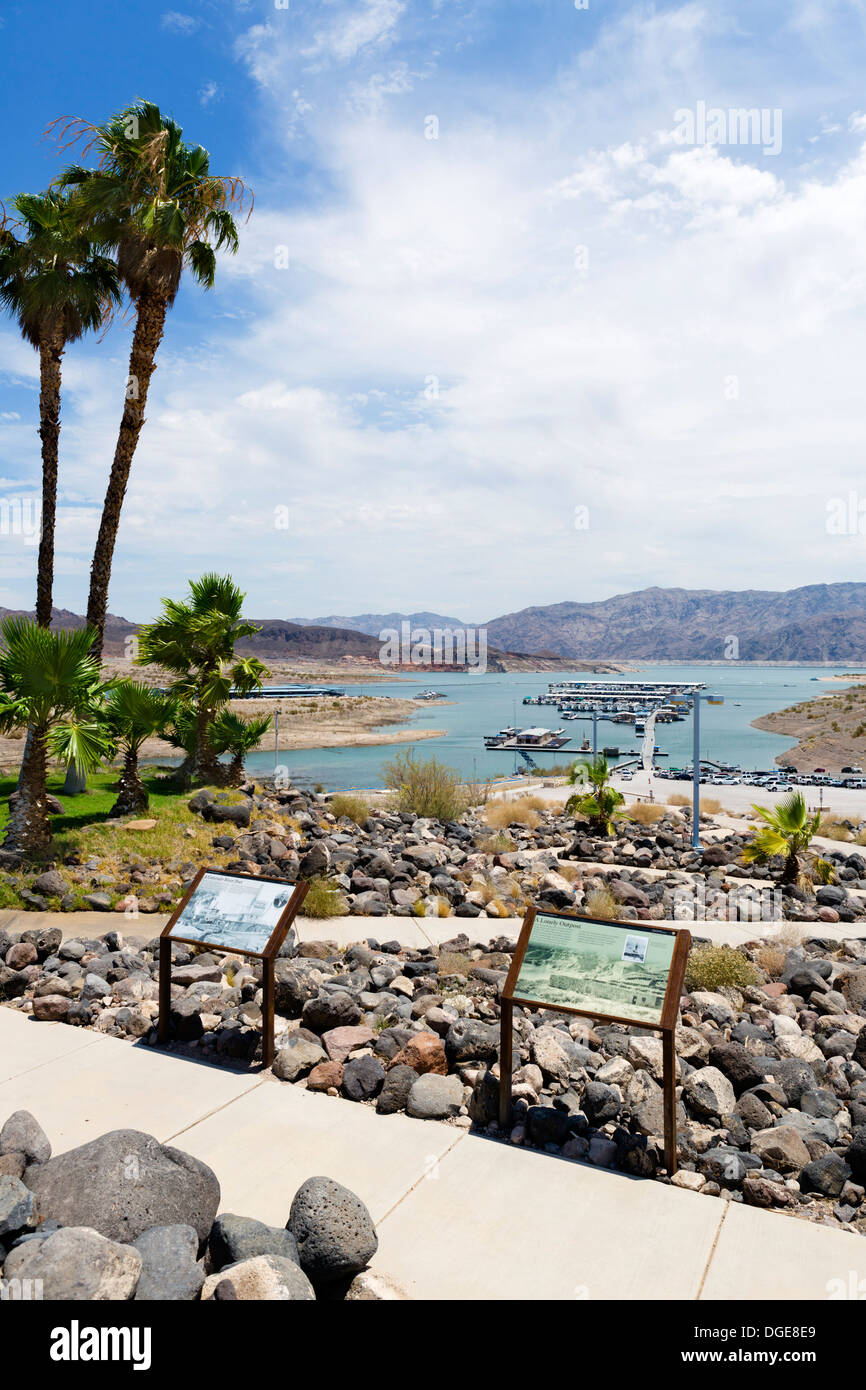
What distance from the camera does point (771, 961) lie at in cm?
789

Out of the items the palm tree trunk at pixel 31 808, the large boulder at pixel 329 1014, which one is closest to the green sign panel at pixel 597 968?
the large boulder at pixel 329 1014

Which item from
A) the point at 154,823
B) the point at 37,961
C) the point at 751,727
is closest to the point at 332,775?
the point at 154,823

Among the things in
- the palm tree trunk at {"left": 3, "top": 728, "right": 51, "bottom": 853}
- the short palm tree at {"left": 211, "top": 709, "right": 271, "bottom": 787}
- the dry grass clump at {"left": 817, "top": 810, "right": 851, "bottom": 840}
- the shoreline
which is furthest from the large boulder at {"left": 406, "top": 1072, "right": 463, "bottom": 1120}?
the shoreline

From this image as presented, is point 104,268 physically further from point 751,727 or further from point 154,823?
point 751,727

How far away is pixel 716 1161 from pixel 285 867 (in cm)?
842

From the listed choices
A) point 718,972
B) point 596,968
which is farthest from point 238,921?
point 718,972

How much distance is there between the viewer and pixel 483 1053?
5574 mm

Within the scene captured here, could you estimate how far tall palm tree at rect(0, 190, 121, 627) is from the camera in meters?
17.0

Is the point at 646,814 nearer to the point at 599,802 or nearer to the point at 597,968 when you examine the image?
the point at 599,802

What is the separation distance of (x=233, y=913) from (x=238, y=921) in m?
0.09

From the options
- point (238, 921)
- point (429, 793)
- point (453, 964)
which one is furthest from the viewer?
point (429, 793)

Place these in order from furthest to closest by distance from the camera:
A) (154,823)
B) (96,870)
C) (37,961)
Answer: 1. (154,823)
2. (96,870)
3. (37,961)

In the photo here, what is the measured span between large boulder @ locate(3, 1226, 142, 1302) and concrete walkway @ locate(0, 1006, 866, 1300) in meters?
0.77

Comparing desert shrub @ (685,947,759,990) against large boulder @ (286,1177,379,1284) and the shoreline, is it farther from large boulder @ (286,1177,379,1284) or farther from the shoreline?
the shoreline
